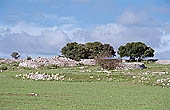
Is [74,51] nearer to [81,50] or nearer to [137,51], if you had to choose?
[81,50]

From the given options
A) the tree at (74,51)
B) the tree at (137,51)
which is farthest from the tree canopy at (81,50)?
the tree at (137,51)

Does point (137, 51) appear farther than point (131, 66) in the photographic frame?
Yes

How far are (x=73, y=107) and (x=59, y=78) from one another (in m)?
25.5

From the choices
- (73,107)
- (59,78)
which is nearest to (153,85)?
(59,78)

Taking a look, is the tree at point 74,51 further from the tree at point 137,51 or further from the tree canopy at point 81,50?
the tree at point 137,51

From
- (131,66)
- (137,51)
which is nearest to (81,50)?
(137,51)

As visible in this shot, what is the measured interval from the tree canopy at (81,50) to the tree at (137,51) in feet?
21.8

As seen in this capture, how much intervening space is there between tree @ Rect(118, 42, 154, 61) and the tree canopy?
6.65 metres

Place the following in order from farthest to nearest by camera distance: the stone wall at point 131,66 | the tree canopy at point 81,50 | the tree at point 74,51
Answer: the tree canopy at point 81,50 < the tree at point 74,51 < the stone wall at point 131,66

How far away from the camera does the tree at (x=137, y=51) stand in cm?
12669

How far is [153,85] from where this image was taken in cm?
3884

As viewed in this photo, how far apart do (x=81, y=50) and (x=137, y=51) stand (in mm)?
17945

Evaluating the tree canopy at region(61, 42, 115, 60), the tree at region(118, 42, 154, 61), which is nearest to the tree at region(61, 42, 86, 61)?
the tree canopy at region(61, 42, 115, 60)

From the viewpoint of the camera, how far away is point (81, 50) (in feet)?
415
